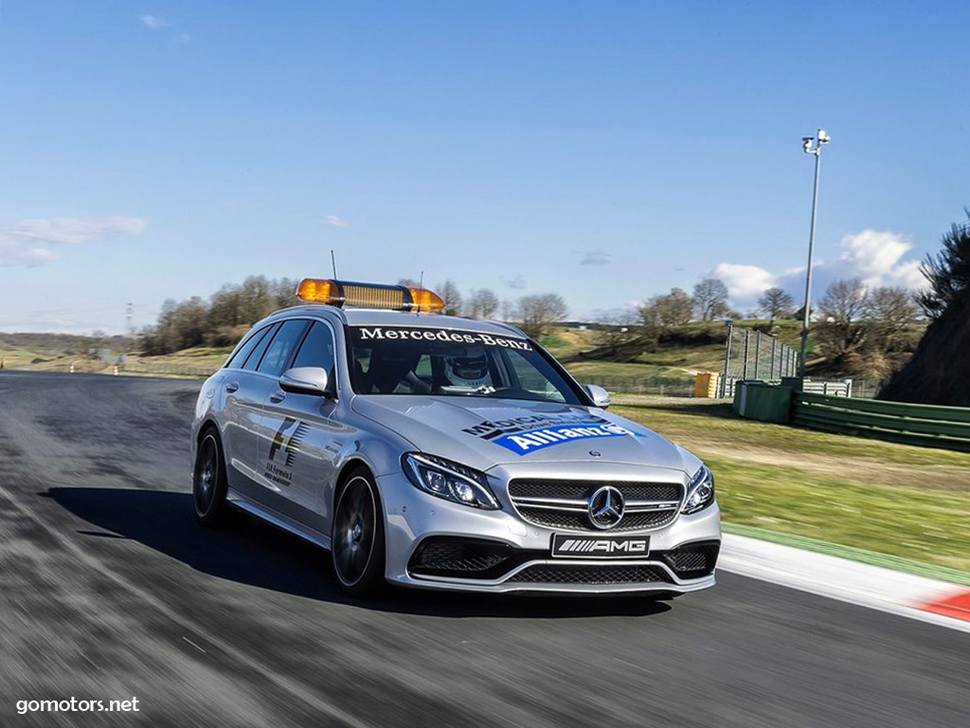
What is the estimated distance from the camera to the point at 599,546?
5805mm

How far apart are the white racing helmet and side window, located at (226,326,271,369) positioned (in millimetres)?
2076

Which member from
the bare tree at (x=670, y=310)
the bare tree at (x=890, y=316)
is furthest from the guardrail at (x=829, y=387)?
the bare tree at (x=670, y=310)

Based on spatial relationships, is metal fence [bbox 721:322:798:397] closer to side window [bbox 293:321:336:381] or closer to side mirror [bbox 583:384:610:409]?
side mirror [bbox 583:384:610:409]

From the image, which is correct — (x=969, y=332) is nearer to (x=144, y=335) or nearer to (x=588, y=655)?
(x=588, y=655)

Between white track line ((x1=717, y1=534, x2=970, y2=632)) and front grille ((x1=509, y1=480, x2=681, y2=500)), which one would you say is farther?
white track line ((x1=717, y1=534, x2=970, y2=632))

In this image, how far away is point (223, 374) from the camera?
9180 mm

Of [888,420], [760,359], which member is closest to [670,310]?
[760,359]

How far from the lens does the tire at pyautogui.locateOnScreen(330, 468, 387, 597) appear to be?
6.01 meters

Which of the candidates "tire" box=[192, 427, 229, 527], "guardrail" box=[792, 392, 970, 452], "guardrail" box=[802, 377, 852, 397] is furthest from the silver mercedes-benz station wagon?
"guardrail" box=[802, 377, 852, 397]

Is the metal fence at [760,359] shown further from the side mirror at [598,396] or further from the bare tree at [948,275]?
the side mirror at [598,396]

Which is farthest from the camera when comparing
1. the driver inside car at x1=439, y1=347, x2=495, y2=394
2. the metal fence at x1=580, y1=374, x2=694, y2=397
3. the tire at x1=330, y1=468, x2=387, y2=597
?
the metal fence at x1=580, y1=374, x2=694, y2=397

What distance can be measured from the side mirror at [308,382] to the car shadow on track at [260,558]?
1.09 metres

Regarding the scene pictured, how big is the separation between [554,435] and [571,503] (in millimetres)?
490

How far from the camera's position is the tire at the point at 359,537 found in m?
6.01
